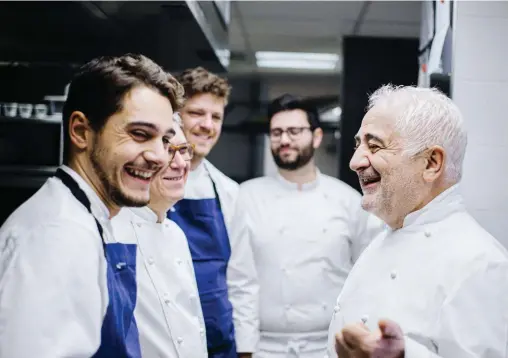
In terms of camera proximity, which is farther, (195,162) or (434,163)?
(195,162)

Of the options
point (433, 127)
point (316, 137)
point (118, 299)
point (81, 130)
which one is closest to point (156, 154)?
point (81, 130)

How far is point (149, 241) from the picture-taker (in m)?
1.42

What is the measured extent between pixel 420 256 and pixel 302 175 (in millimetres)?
904

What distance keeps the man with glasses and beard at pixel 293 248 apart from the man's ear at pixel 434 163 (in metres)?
0.75

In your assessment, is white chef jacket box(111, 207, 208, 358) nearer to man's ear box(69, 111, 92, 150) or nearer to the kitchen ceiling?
man's ear box(69, 111, 92, 150)

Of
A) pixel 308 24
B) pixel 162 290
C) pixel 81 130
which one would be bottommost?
pixel 162 290

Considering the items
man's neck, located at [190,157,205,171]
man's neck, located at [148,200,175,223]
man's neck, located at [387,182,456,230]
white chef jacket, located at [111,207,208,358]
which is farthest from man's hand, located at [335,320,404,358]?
man's neck, located at [190,157,205,171]

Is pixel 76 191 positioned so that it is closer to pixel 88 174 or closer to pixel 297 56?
pixel 88 174

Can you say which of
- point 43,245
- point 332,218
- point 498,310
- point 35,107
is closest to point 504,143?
point 332,218

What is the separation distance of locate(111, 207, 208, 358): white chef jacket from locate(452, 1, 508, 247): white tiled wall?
0.89 meters

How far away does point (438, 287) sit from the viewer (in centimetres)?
103

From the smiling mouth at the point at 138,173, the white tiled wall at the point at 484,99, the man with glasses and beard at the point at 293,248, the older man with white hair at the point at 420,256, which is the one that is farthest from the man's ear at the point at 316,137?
the smiling mouth at the point at 138,173

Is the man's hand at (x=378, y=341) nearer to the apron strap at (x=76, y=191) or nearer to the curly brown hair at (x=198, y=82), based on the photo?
the apron strap at (x=76, y=191)

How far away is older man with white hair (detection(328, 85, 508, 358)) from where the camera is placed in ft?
3.15
